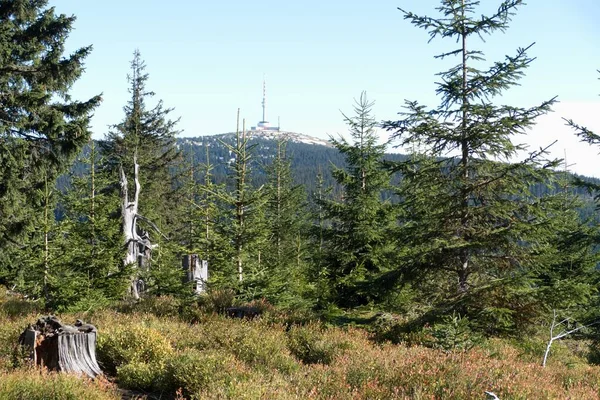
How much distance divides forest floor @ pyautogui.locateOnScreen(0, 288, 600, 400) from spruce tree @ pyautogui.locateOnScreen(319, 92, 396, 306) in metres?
6.07

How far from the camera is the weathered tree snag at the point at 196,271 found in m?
14.1

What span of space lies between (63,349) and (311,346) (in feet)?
14.3

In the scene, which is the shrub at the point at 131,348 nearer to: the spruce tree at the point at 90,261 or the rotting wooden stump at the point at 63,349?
the rotting wooden stump at the point at 63,349

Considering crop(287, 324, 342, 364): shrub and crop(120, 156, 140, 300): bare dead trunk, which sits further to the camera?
crop(120, 156, 140, 300): bare dead trunk

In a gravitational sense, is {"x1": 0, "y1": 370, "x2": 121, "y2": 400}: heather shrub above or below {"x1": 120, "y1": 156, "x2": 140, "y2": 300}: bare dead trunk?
below

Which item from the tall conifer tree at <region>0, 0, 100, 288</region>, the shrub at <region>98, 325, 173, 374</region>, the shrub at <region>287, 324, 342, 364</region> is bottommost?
the shrub at <region>287, 324, 342, 364</region>

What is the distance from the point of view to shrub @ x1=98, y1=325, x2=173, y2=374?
8248 millimetres

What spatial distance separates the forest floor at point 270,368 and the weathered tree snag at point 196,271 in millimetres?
2987

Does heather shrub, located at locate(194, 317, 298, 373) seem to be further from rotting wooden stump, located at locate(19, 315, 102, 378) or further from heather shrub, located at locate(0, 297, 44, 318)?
heather shrub, located at locate(0, 297, 44, 318)

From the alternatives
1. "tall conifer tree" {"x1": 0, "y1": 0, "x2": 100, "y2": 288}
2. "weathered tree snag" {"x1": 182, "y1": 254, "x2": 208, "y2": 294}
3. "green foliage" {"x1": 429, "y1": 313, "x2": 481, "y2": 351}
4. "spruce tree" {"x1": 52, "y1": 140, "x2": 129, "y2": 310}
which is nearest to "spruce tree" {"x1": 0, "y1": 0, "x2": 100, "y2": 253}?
"tall conifer tree" {"x1": 0, "y1": 0, "x2": 100, "y2": 288}

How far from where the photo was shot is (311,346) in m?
9.32

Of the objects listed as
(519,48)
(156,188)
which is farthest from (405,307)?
(156,188)

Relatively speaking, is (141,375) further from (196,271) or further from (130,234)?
(130,234)

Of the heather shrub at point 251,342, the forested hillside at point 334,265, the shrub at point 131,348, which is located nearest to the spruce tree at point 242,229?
the forested hillside at point 334,265
